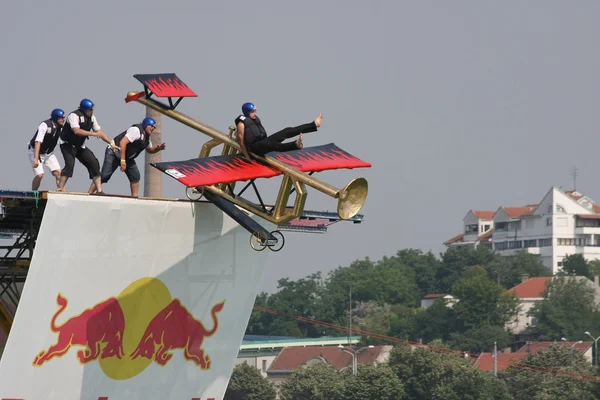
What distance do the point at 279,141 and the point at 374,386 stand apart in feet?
327

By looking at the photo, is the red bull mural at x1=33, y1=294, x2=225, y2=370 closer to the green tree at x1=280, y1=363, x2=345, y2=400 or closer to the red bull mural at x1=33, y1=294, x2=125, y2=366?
the red bull mural at x1=33, y1=294, x2=125, y2=366

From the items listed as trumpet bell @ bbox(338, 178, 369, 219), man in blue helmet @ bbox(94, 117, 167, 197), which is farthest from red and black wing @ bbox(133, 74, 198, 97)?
trumpet bell @ bbox(338, 178, 369, 219)

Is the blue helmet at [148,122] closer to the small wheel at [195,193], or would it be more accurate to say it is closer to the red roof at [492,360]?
the small wheel at [195,193]

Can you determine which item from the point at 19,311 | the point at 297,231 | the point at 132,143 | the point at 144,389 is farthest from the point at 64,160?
the point at 297,231

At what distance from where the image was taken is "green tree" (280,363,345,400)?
123375mm

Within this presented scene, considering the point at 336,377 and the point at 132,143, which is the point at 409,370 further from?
the point at 132,143

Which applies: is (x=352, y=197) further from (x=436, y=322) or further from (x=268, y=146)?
(x=436, y=322)

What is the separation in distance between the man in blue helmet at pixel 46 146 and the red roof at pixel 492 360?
126 m

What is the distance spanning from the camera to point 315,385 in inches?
4934

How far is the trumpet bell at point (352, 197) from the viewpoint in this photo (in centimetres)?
2341

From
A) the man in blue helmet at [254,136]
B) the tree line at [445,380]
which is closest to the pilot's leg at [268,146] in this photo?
the man in blue helmet at [254,136]

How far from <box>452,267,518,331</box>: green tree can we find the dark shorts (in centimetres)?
16175

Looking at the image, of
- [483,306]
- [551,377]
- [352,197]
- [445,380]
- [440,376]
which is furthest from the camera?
[483,306]

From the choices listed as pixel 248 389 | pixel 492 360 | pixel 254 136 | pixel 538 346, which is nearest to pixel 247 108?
pixel 254 136
